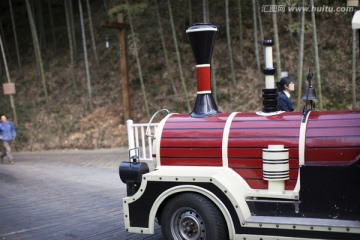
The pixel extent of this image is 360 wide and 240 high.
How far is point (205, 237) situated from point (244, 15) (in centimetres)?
1579

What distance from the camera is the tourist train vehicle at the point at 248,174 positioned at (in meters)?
3.97

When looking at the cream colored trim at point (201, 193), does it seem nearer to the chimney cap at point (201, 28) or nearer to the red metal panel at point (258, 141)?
the red metal panel at point (258, 141)

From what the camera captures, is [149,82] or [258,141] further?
[149,82]

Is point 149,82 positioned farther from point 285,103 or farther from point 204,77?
point 204,77

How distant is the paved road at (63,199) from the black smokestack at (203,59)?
5.50ft

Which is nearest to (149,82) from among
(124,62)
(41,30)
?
(124,62)

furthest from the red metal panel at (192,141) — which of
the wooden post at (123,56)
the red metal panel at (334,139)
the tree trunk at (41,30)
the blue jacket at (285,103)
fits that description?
the tree trunk at (41,30)

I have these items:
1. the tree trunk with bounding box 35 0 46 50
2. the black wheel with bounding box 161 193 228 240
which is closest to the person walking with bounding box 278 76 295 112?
the black wheel with bounding box 161 193 228 240

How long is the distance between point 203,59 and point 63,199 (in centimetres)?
426

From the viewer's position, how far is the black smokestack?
488 centimetres

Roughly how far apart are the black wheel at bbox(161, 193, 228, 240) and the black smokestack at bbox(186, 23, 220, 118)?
0.92 meters

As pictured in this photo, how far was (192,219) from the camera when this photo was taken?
4516 millimetres

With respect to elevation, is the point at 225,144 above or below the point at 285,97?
below

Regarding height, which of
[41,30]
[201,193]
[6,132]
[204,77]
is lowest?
[6,132]
